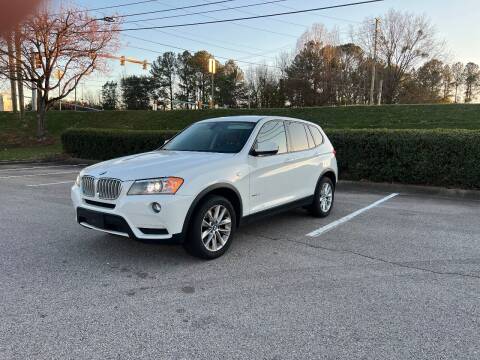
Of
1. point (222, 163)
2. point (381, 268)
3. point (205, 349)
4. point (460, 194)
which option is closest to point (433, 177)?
point (460, 194)

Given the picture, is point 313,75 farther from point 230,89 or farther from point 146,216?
point 146,216

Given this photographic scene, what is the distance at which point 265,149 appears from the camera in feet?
16.8

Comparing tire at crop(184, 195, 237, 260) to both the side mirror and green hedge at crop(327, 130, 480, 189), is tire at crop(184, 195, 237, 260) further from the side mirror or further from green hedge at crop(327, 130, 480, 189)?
green hedge at crop(327, 130, 480, 189)

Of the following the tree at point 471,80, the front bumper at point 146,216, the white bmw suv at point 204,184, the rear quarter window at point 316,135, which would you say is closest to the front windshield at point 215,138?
the white bmw suv at point 204,184

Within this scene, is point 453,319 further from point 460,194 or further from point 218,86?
point 218,86

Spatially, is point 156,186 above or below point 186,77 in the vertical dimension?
below

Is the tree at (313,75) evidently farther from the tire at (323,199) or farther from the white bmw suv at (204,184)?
the white bmw suv at (204,184)

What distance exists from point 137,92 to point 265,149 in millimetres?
75407

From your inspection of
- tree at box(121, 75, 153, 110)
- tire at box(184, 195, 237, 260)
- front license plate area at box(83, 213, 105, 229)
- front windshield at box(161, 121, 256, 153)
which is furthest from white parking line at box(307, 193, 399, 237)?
tree at box(121, 75, 153, 110)

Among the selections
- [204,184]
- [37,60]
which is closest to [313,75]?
[37,60]

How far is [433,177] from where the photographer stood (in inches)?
369

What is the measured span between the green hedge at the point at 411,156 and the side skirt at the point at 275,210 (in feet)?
14.5

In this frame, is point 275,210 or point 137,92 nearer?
point 275,210

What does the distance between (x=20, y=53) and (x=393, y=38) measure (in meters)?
35.2
